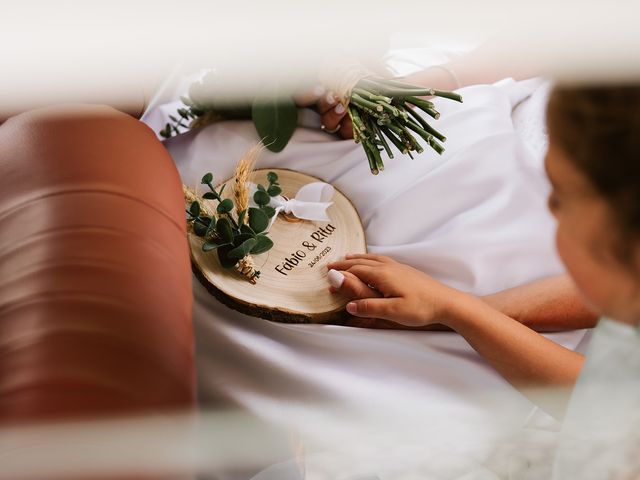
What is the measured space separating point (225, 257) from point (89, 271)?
28 centimetres

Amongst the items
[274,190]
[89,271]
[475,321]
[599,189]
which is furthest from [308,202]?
[599,189]

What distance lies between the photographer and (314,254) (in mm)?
833

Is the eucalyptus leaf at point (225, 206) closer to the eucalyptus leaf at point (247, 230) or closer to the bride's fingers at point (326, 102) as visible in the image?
the eucalyptus leaf at point (247, 230)

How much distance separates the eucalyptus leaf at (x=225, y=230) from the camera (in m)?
0.76

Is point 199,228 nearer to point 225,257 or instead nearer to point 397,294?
point 225,257

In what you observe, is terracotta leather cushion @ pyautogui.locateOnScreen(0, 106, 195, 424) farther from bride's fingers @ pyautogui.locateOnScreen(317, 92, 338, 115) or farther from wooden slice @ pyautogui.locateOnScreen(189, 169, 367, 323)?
bride's fingers @ pyautogui.locateOnScreen(317, 92, 338, 115)

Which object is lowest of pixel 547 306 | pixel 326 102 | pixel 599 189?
pixel 547 306

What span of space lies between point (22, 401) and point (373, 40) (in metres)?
0.71

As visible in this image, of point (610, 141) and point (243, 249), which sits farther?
point (243, 249)

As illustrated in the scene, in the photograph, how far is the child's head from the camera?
13.8 inches

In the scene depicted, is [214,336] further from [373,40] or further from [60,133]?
[373,40]

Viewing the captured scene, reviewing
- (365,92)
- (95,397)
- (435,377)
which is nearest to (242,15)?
(365,92)

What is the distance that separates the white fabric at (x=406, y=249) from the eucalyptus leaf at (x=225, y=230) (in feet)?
0.25

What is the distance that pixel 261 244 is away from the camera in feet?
2.58
